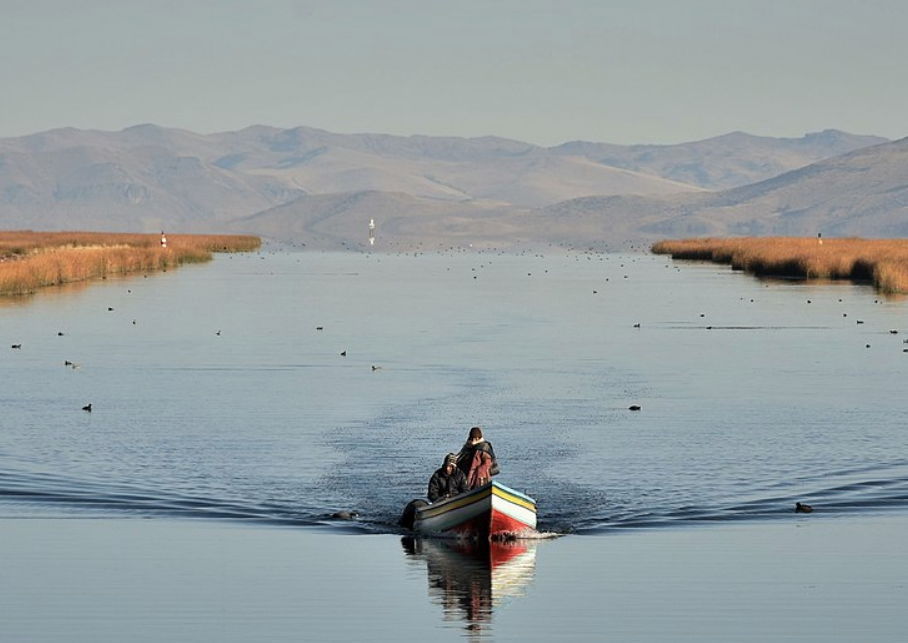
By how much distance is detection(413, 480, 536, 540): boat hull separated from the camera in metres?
25.5

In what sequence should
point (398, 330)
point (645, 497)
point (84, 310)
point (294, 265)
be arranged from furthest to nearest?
point (294, 265)
point (84, 310)
point (398, 330)
point (645, 497)

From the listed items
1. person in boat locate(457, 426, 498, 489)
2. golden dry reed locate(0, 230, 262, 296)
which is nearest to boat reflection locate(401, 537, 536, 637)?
person in boat locate(457, 426, 498, 489)

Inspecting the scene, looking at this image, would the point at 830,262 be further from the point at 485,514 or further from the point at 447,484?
the point at 485,514

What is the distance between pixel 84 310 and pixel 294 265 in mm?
70255

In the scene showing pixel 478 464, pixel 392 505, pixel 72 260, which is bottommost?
pixel 392 505

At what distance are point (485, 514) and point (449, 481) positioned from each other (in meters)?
1.01

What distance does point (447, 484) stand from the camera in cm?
2642

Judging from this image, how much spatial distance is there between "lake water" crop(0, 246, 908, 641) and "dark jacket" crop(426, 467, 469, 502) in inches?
36.2

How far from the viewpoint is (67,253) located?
107 meters

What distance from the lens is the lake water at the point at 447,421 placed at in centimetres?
2766

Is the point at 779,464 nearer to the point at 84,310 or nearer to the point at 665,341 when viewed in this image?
the point at 665,341

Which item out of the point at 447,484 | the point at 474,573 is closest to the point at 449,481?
the point at 447,484

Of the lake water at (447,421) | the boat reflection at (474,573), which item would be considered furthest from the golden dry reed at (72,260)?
the boat reflection at (474,573)

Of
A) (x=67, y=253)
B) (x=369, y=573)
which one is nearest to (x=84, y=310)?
(x=67, y=253)
